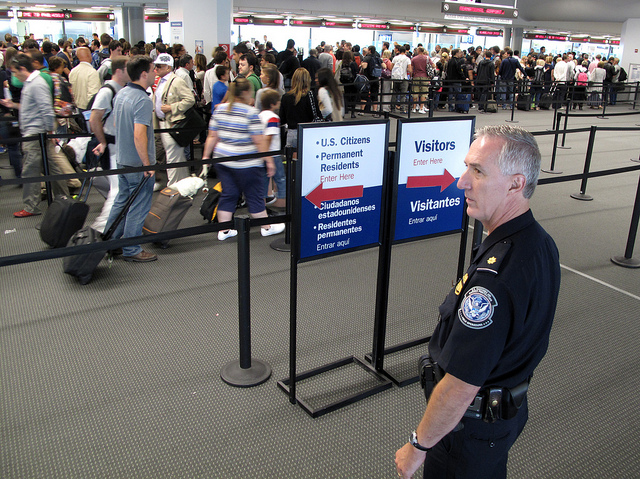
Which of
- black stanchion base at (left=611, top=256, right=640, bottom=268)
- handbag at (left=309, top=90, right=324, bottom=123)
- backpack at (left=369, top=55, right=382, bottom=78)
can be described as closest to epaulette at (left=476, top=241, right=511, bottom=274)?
black stanchion base at (left=611, top=256, right=640, bottom=268)

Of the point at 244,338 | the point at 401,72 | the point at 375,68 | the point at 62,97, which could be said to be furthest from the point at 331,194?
the point at 401,72

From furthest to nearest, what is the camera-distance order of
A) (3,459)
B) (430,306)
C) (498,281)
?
(430,306) < (3,459) < (498,281)

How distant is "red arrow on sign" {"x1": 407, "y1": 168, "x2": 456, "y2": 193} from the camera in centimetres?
283

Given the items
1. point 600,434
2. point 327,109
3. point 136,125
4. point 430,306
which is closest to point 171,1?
point 327,109

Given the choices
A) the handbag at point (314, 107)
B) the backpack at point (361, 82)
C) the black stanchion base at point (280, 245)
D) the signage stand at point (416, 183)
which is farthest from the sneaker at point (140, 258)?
the backpack at point (361, 82)

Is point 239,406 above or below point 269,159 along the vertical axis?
below

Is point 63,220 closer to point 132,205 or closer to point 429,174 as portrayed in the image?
point 132,205

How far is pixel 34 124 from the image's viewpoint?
5.46 metres

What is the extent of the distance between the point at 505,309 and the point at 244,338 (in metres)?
1.91

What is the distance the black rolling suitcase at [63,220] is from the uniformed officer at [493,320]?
4002 millimetres

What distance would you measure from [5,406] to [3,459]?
42 centimetres

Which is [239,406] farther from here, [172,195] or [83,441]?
[172,195]

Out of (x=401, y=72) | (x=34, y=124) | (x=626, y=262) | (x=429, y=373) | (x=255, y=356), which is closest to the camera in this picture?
(x=429, y=373)

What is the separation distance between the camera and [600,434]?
2.69 metres
